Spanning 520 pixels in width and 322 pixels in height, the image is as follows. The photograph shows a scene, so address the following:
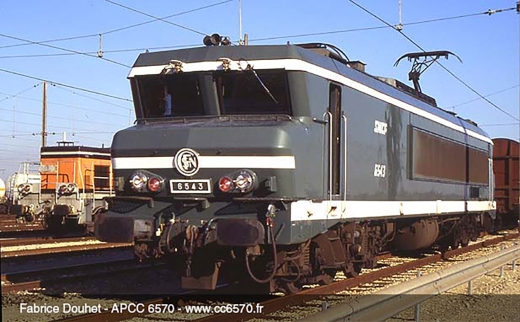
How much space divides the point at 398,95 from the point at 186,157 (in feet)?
18.1

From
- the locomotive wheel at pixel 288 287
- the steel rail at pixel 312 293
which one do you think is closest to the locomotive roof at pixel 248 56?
the locomotive wheel at pixel 288 287

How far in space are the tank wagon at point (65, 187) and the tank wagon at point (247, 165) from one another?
13.9 metres

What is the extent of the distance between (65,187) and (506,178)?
55.5 ft

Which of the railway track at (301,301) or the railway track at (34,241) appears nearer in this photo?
the railway track at (301,301)

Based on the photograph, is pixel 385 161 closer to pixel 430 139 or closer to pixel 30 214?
pixel 430 139

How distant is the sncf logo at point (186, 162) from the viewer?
855 centimetres

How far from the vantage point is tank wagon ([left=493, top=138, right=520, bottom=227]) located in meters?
27.0

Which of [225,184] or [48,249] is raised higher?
[225,184]

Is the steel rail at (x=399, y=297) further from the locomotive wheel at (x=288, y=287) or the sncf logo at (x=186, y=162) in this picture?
the sncf logo at (x=186, y=162)

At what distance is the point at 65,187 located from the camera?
78.7 feet

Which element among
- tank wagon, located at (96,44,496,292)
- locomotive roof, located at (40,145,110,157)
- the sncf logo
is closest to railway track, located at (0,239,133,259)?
locomotive roof, located at (40,145,110,157)

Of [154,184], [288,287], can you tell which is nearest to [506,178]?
[288,287]

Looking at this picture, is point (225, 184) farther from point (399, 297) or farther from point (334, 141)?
point (399, 297)

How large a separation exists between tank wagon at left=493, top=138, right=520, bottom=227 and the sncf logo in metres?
20.9
